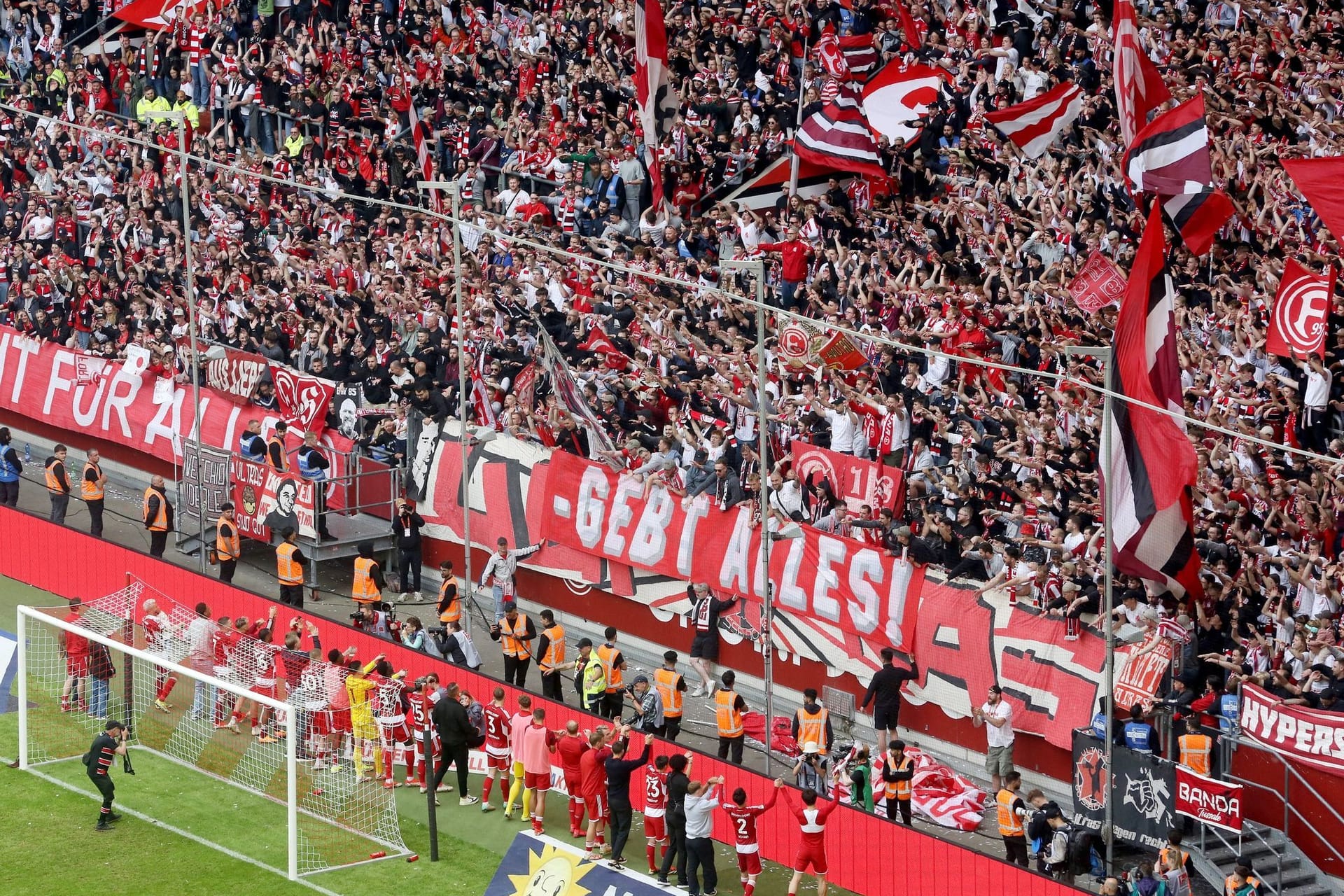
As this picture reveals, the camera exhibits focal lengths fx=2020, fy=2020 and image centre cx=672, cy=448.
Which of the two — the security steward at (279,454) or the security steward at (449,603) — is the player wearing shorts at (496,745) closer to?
the security steward at (449,603)

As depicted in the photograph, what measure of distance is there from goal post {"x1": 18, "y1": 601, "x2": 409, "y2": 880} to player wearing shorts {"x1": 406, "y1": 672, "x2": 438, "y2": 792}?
557mm

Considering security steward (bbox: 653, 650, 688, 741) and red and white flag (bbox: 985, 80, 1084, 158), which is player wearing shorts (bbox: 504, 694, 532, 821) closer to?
security steward (bbox: 653, 650, 688, 741)

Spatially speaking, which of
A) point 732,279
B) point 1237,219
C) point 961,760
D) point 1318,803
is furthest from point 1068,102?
point 1318,803

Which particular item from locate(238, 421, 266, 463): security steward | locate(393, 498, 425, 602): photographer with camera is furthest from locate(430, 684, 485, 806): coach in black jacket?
locate(238, 421, 266, 463): security steward

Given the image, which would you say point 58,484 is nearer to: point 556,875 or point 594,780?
point 594,780

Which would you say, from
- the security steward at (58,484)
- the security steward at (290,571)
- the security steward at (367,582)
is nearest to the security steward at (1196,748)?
the security steward at (367,582)

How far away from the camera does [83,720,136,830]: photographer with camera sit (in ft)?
75.3

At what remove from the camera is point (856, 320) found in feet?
94.8

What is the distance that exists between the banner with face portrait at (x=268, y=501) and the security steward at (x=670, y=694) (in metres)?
7.62

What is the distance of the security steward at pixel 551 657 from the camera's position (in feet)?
83.4

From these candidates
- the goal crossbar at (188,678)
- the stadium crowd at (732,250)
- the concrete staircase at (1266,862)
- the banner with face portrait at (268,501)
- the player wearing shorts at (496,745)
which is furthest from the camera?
the banner with face portrait at (268,501)

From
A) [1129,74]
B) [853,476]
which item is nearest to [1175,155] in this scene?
[1129,74]

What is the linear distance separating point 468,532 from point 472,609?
1733 millimetres

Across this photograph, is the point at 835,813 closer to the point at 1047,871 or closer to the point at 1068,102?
the point at 1047,871
